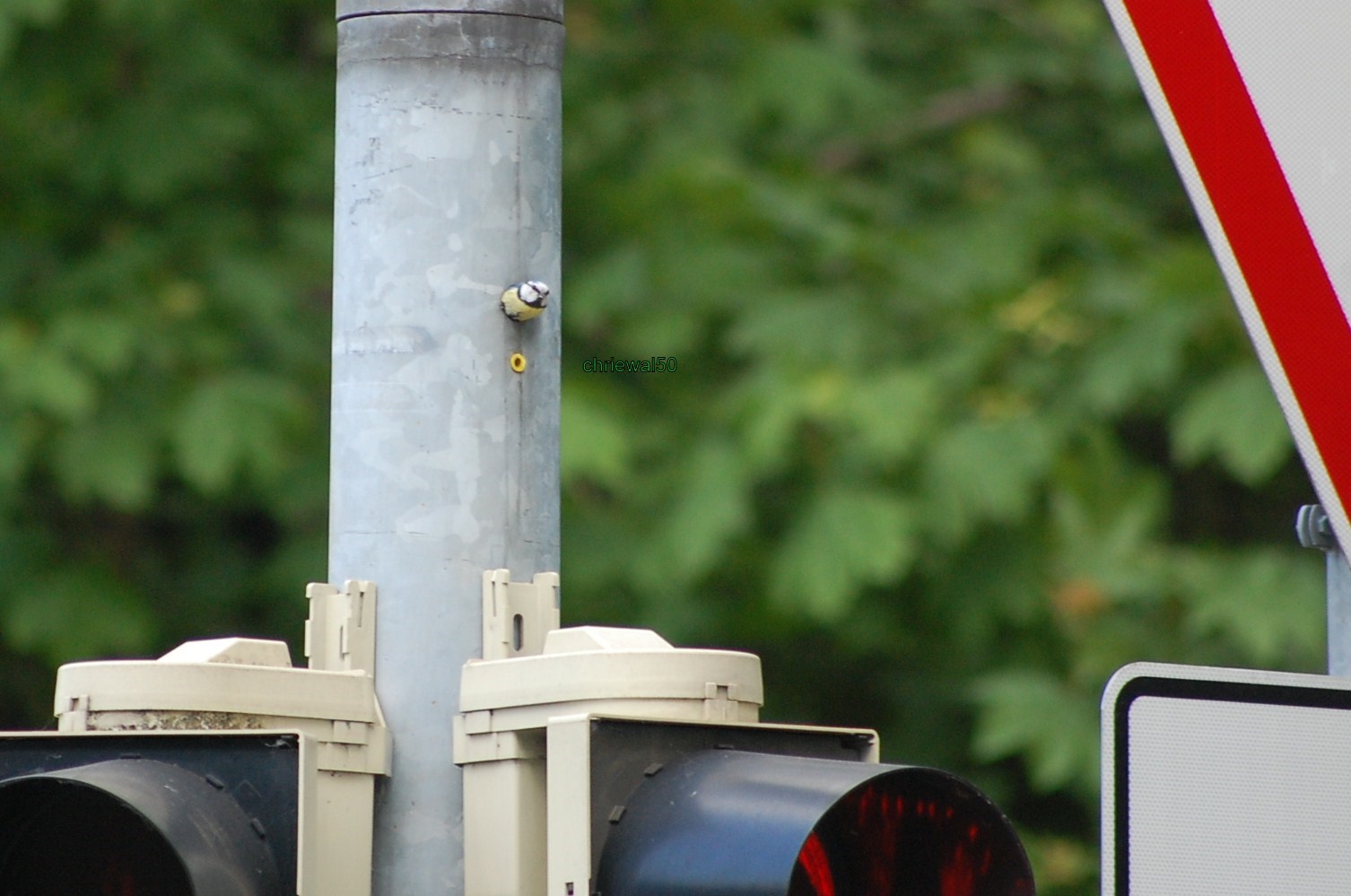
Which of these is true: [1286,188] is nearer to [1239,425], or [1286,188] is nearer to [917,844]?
[917,844]

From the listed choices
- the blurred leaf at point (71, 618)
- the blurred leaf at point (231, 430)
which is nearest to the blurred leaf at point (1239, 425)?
the blurred leaf at point (231, 430)

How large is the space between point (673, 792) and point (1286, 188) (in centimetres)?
70

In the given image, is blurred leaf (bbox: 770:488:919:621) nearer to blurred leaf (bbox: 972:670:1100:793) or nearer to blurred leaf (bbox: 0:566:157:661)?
blurred leaf (bbox: 972:670:1100:793)

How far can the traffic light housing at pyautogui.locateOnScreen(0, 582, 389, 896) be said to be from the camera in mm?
1636

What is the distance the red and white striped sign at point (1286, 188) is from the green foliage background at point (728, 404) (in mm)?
3367

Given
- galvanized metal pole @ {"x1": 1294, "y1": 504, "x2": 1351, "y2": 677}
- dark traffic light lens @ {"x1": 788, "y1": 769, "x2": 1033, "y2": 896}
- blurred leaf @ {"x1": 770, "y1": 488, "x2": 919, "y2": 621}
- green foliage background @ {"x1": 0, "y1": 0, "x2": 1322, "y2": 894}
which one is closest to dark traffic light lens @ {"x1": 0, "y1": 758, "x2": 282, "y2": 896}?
dark traffic light lens @ {"x1": 788, "y1": 769, "x2": 1033, "y2": 896}

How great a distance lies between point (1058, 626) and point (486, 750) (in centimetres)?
369

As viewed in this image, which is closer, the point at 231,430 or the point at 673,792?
the point at 673,792

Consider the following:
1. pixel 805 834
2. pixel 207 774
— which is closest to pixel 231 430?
pixel 207 774

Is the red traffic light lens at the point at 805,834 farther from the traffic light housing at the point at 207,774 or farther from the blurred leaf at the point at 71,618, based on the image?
the blurred leaf at the point at 71,618

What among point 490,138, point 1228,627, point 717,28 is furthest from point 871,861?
point 717,28

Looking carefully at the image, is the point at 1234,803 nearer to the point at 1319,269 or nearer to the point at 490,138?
the point at 1319,269

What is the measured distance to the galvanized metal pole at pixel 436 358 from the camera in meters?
1.84

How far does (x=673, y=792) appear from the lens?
1.64 meters
